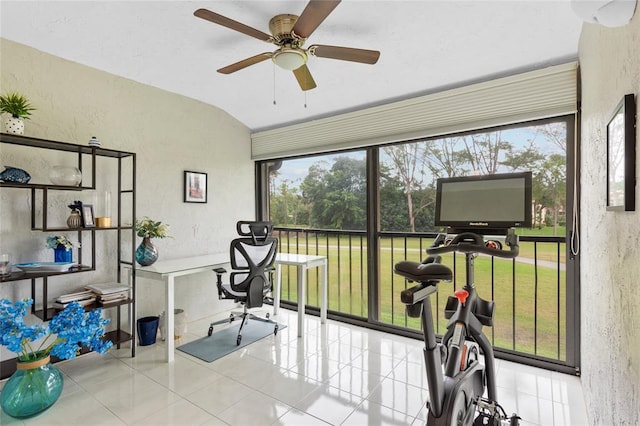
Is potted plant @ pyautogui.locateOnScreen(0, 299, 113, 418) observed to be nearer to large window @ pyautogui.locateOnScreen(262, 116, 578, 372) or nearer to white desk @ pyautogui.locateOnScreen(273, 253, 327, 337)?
white desk @ pyautogui.locateOnScreen(273, 253, 327, 337)

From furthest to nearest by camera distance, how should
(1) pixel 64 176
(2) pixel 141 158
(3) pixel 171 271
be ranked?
(2) pixel 141 158, (3) pixel 171 271, (1) pixel 64 176

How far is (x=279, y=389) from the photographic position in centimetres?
221

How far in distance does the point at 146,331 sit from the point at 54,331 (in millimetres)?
996

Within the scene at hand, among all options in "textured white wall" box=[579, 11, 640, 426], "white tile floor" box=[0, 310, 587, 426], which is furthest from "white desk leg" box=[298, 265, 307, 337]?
"textured white wall" box=[579, 11, 640, 426]

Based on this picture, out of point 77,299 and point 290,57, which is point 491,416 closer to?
point 290,57

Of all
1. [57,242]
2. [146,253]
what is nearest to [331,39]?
[146,253]

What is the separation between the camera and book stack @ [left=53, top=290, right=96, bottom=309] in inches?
94.0

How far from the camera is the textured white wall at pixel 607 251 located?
93cm

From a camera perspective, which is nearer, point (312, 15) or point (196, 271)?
point (312, 15)

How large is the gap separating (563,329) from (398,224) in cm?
159

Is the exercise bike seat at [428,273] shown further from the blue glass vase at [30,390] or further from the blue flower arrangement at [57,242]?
the blue flower arrangement at [57,242]

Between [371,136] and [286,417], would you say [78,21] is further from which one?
[286,417]

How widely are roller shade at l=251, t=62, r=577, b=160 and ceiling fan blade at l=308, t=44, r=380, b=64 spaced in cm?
108

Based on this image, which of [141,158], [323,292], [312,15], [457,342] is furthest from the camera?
[323,292]
